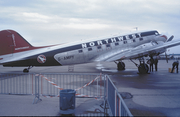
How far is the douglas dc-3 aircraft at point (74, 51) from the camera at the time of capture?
1537cm

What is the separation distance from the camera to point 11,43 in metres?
15.9

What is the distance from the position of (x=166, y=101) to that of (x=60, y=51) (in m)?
11.8

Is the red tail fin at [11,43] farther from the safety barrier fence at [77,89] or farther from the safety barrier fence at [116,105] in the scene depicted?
the safety barrier fence at [116,105]

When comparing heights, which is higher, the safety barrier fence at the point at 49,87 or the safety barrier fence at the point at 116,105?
the safety barrier fence at the point at 116,105

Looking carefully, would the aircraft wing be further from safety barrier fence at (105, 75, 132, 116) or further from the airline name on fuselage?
safety barrier fence at (105, 75, 132, 116)

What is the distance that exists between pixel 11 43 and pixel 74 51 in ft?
22.9

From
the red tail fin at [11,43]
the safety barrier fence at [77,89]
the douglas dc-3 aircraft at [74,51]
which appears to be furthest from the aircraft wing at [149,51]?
the red tail fin at [11,43]

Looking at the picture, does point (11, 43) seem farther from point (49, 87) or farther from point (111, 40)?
point (111, 40)

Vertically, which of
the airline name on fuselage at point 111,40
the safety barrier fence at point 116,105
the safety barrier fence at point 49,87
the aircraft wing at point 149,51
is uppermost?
the airline name on fuselage at point 111,40

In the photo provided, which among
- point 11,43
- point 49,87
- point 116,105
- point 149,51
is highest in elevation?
point 11,43

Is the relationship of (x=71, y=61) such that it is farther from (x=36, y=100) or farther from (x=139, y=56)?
(x=36, y=100)

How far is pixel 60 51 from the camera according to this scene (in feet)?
52.4

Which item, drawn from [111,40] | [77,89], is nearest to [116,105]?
[77,89]

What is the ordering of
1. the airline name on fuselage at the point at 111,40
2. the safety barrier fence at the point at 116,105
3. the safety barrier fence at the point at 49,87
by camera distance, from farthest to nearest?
the airline name on fuselage at the point at 111,40 < the safety barrier fence at the point at 49,87 < the safety barrier fence at the point at 116,105
